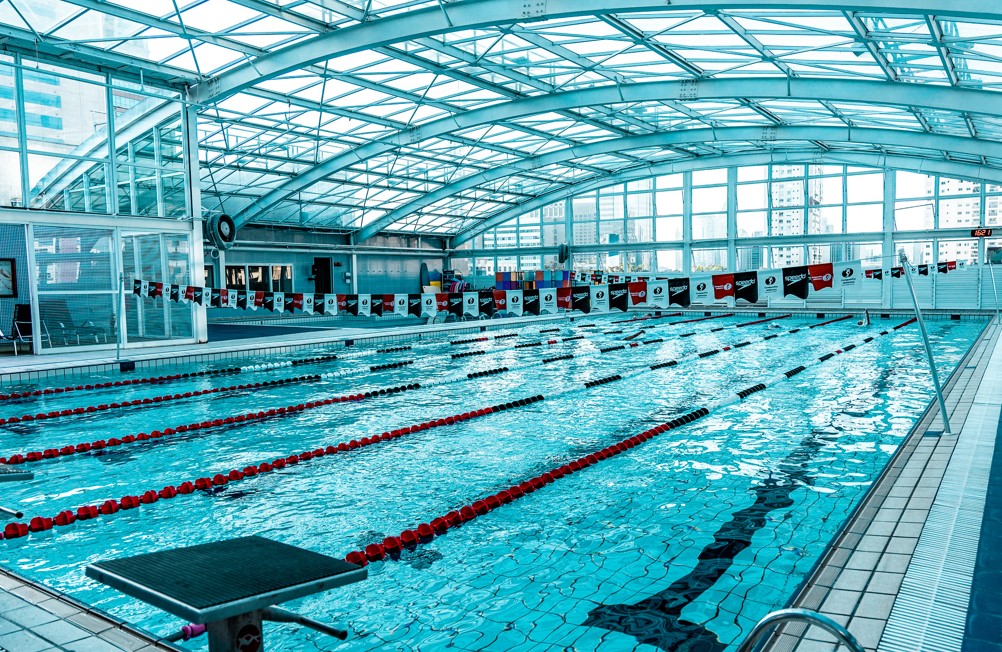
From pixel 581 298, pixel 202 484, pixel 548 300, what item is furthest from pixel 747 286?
pixel 202 484

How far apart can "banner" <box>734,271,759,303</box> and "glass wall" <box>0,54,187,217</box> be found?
11.6m

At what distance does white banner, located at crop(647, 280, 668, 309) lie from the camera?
34.8 feet

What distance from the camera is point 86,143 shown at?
44.7 feet

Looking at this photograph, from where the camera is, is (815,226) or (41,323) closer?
(41,323)

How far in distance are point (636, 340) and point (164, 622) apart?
14622mm

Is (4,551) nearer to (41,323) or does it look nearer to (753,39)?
(41,323)

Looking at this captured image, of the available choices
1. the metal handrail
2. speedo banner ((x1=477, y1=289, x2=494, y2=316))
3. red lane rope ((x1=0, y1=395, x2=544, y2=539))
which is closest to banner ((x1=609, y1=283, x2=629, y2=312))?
speedo banner ((x1=477, y1=289, x2=494, y2=316))

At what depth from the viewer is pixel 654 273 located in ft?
96.4

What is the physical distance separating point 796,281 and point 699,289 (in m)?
1.32

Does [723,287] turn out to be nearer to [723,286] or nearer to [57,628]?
[723,286]

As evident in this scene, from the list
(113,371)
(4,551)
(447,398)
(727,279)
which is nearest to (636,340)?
(727,279)

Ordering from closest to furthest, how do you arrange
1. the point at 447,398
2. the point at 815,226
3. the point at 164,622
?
the point at 164,622
the point at 447,398
the point at 815,226

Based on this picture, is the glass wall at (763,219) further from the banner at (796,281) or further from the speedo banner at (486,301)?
the speedo banner at (486,301)

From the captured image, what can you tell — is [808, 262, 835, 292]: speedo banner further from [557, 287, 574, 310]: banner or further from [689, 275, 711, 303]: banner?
[557, 287, 574, 310]: banner
